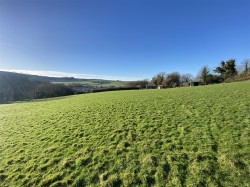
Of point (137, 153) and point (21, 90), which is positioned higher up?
point (21, 90)

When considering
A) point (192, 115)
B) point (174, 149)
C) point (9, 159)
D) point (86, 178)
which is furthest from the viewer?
point (192, 115)

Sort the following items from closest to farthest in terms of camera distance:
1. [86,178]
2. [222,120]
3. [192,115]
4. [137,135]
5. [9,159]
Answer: [86,178]
[9,159]
[137,135]
[222,120]
[192,115]

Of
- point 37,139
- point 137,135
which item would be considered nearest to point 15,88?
point 37,139

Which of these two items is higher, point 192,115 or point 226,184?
point 192,115

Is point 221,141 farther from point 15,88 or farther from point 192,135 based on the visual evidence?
point 15,88

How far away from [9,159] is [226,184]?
30.5ft

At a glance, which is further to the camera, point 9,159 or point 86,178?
point 9,159

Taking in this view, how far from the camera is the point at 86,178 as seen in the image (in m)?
4.89

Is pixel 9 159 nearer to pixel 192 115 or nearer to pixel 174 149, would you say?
pixel 174 149

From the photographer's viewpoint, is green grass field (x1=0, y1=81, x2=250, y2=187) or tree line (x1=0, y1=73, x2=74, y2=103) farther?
tree line (x1=0, y1=73, x2=74, y2=103)

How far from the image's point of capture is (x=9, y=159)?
6531 mm

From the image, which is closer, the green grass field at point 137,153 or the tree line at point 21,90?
the green grass field at point 137,153

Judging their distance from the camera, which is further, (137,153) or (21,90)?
(21,90)

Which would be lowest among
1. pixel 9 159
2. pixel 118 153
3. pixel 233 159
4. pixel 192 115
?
pixel 9 159
